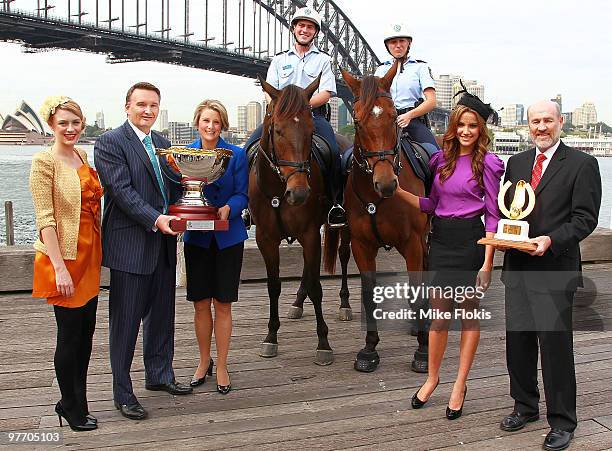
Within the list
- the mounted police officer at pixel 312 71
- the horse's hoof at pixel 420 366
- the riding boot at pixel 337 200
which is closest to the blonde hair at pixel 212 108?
the mounted police officer at pixel 312 71

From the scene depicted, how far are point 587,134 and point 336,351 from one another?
24196 millimetres

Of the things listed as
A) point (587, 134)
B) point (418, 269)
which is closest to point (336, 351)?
point (418, 269)

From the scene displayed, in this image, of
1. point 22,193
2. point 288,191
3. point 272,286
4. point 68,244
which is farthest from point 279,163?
point 22,193

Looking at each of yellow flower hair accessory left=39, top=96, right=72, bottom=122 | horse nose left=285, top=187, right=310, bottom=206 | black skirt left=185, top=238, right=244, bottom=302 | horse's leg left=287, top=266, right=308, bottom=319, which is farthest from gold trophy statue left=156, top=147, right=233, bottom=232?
horse's leg left=287, top=266, right=308, bottom=319

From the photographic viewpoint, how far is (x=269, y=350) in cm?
429

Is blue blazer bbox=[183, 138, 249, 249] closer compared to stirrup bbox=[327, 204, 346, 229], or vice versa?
blue blazer bbox=[183, 138, 249, 249]

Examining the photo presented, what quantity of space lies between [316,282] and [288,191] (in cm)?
90

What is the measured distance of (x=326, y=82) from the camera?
4.54 meters

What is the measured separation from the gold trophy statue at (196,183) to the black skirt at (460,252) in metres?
1.11

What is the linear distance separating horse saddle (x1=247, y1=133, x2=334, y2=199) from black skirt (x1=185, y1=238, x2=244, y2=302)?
1013mm

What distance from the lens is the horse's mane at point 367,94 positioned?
3584 mm

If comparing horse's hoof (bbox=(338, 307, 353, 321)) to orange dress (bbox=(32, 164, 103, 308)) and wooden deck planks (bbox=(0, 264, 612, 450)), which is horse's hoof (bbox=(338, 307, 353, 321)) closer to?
wooden deck planks (bbox=(0, 264, 612, 450))

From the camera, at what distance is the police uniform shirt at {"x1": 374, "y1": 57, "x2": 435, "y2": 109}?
4625 mm

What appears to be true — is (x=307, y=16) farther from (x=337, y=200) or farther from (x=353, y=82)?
(x=337, y=200)
